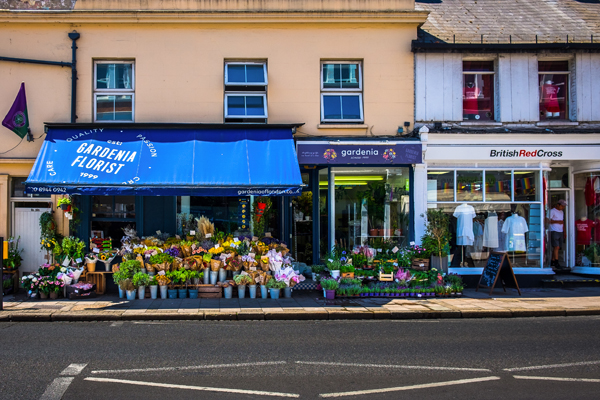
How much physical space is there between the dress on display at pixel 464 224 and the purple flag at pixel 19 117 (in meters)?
11.2

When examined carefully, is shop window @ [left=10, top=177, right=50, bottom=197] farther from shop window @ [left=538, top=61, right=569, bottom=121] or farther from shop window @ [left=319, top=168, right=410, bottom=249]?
shop window @ [left=538, top=61, right=569, bottom=121]

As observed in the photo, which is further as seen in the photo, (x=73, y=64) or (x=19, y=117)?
(x=73, y=64)

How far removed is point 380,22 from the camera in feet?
42.6

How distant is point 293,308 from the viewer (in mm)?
9898

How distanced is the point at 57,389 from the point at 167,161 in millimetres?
6829

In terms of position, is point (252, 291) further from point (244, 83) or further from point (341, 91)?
point (341, 91)

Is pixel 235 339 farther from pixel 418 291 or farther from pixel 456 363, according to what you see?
pixel 418 291

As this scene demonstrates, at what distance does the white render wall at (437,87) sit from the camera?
43.1ft

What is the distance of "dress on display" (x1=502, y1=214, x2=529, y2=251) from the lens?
13.2 m

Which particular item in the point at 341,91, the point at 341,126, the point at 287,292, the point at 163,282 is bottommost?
the point at 287,292

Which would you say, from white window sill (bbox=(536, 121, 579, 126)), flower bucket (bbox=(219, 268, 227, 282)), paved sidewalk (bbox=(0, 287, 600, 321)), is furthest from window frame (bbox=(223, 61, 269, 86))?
white window sill (bbox=(536, 121, 579, 126))

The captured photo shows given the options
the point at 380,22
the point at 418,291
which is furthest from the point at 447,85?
the point at 418,291

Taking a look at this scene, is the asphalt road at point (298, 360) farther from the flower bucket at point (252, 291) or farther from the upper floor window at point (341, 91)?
the upper floor window at point (341, 91)

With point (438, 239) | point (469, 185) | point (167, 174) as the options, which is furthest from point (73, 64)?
point (469, 185)
